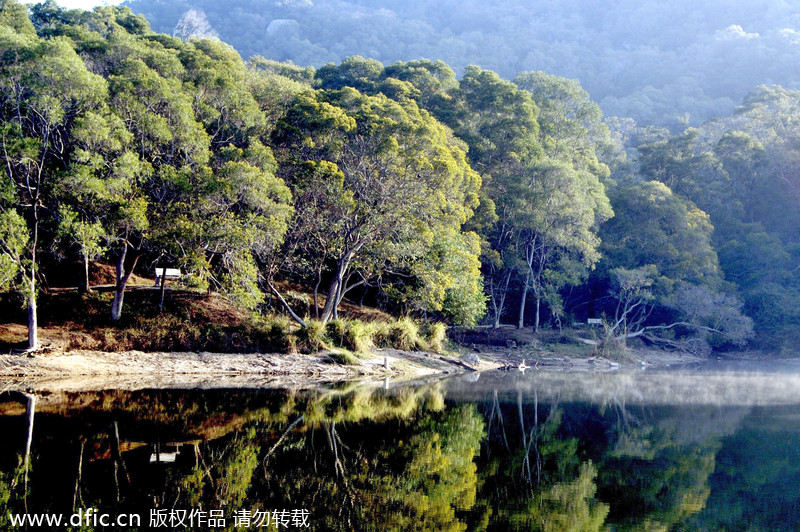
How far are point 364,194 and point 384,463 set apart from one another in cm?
1694

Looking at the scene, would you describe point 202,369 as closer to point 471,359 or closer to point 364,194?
point 364,194

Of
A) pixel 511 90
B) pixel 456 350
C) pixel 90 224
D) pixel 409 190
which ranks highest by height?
pixel 511 90

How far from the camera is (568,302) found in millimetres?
45312

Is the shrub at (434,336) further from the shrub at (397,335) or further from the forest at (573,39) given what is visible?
the forest at (573,39)

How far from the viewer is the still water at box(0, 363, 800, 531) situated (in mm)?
7383

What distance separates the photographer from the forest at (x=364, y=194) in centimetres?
1989

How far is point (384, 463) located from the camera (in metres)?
9.90

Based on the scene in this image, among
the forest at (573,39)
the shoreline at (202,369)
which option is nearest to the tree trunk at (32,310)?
the shoreline at (202,369)

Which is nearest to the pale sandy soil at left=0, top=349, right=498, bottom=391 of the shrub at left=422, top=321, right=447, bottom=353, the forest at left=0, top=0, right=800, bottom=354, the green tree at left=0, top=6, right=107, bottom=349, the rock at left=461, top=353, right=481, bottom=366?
the green tree at left=0, top=6, right=107, bottom=349

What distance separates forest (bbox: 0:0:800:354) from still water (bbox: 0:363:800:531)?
7.10 meters

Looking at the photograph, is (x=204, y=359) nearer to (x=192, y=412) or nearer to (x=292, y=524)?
(x=192, y=412)

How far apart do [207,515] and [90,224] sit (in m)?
15.2

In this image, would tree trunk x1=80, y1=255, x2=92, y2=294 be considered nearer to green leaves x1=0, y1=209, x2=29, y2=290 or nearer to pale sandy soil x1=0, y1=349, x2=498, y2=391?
pale sandy soil x1=0, y1=349, x2=498, y2=391

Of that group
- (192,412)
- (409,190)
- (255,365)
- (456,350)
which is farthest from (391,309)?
(192,412)
